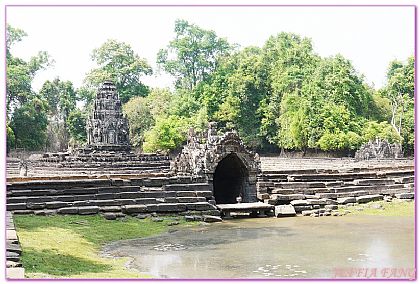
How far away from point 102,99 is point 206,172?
710 inches

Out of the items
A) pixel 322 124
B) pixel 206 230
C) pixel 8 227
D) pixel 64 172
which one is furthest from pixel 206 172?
pixel 322 124

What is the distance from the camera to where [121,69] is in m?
67.5

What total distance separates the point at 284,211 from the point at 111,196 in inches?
224

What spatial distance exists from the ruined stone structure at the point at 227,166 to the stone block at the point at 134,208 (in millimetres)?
2880

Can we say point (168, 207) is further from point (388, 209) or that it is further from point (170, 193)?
point (388, 209)

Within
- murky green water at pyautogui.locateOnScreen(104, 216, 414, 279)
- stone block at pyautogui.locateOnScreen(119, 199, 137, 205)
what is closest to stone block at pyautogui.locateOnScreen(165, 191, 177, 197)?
stone block at pyautogui.locateOnScreen(119, 199, 137, 205)

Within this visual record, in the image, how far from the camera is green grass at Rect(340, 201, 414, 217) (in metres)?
18.1

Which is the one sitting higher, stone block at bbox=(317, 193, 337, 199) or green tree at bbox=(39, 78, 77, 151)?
green tree at bbox=(39, 78, 77, 151)

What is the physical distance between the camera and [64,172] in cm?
2955

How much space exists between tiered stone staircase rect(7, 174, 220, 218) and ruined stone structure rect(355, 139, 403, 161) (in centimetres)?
2214

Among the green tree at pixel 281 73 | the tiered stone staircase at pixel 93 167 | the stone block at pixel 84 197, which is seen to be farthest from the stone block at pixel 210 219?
the green tree at pixel 281 73

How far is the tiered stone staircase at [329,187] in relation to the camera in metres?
19.3

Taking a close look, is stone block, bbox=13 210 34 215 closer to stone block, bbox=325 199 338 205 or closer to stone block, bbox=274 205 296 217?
stone block, bbox=274 205 296 217

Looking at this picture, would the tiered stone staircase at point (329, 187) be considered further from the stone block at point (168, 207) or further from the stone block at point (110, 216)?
the stone block at point (110, 216)
